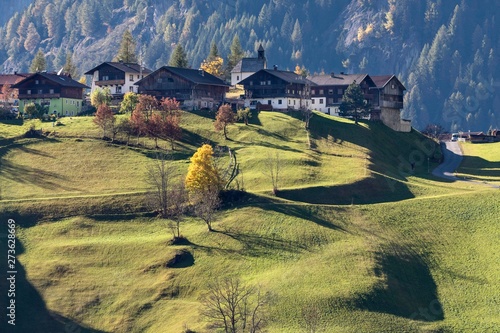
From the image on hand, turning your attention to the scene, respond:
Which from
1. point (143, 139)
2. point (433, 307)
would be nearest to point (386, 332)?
point (433, 307)

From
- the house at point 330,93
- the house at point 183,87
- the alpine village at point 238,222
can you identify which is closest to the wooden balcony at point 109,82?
the house at point 183,87

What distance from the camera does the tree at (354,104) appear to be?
160125 mm

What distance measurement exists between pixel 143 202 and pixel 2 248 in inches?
705

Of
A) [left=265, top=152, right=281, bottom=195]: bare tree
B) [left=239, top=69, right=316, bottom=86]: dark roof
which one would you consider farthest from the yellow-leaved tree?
[left=239, top=69, right=316, bottom=86]: dark roof

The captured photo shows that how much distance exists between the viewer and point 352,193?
120250 mm

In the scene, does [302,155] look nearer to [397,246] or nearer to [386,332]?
[397,246]

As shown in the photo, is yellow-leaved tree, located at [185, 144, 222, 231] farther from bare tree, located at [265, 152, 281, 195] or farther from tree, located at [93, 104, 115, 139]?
tree, located at [93, 104, 115, 139]

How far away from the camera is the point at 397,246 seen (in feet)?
352

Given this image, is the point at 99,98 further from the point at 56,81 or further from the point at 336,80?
the point at 336,80

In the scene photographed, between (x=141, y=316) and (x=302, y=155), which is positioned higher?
(x=302, y=155)

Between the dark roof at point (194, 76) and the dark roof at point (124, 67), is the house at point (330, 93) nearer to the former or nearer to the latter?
the dark roof at point (194, 76)

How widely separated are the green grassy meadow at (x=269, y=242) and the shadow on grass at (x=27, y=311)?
0.19 meters

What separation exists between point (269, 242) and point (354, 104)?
189 ft

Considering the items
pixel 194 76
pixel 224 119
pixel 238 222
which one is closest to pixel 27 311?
pixel 238 222
